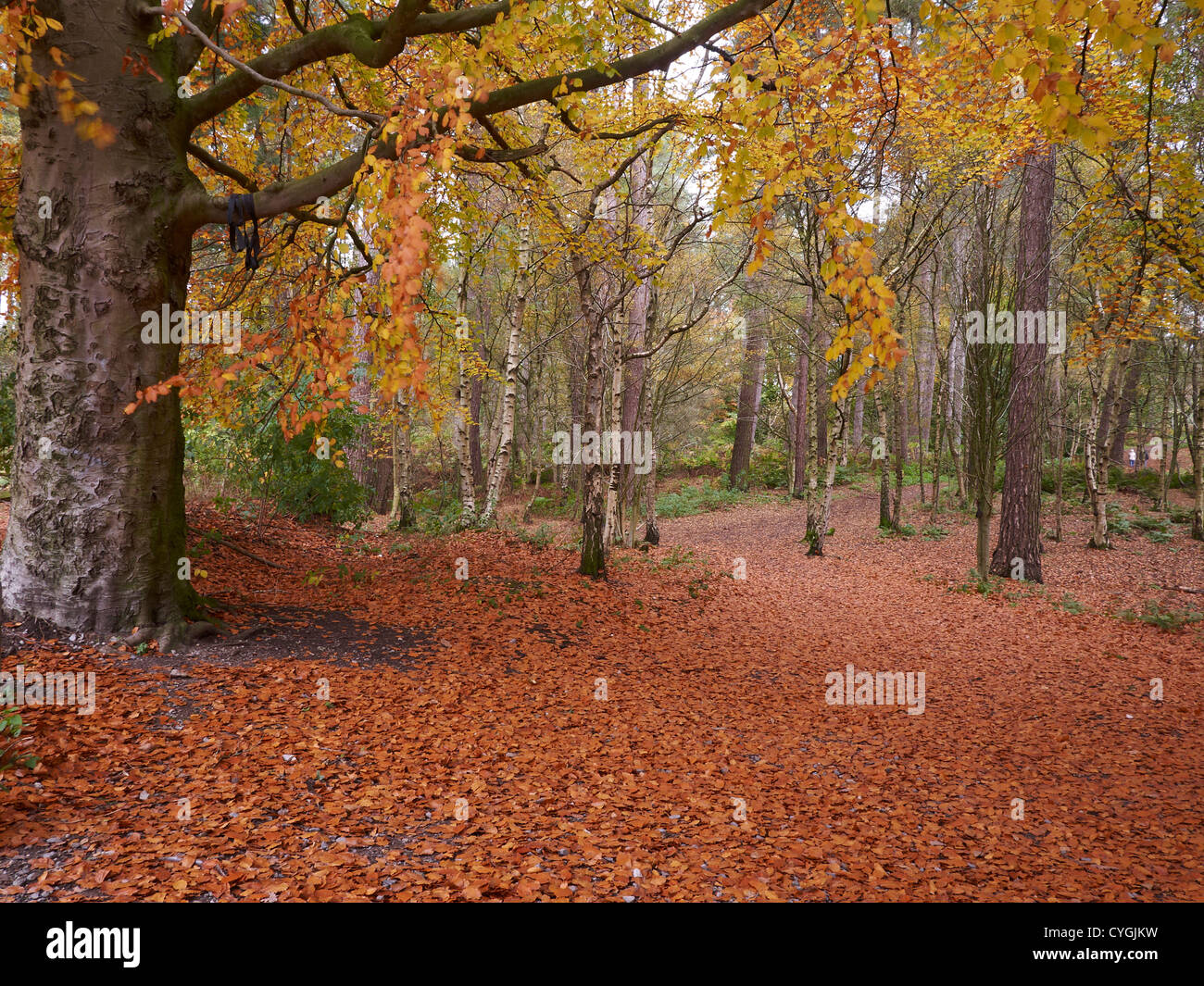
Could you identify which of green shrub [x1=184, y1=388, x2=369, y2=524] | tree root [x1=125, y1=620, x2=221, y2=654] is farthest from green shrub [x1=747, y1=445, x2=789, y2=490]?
tree root [x1=125, y1=620, x2=221, y2=654]

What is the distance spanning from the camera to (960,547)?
1337cm

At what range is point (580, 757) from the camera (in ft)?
13.4

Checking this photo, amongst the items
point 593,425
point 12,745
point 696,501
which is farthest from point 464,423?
point 696,501

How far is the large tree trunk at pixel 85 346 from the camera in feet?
13.7

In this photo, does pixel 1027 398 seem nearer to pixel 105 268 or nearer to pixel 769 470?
pixel 105 268

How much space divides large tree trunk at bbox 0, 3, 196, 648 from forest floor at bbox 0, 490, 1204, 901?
49 cm

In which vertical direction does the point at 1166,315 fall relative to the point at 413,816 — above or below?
above

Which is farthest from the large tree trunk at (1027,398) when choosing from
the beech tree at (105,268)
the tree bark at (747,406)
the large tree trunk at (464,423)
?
the tree bark at (747,406)

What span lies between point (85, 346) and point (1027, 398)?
12514 millimetres

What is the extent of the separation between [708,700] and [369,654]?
290 cm

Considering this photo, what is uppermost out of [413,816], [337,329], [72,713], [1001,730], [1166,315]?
[1166,315]

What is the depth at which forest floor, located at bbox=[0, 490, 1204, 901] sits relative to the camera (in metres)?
2.74

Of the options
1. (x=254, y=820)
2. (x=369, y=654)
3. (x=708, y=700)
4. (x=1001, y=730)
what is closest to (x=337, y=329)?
(x=254, y=820)

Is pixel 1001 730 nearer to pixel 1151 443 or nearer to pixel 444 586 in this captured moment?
pixel 444 586
